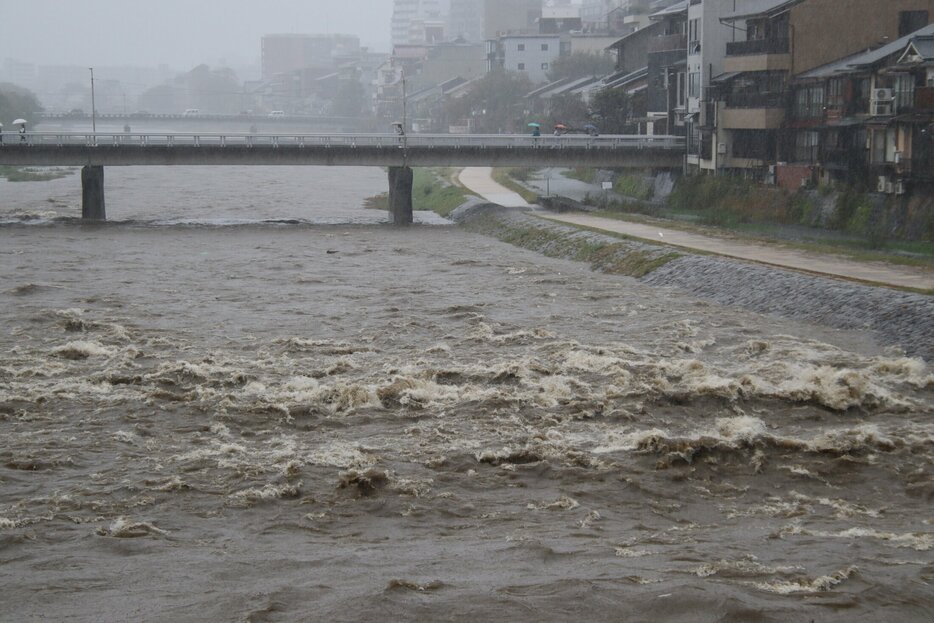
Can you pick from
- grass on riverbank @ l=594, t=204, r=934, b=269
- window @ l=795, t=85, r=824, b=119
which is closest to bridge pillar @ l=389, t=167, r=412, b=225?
grass on riverbank @ l=594, t=204, r=934, b=269

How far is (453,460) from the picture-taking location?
52.6ft

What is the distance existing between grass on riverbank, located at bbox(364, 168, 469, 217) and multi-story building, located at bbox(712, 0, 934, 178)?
14.1 metres

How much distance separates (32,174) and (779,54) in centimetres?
5764

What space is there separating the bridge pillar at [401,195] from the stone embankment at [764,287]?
35.3 ft

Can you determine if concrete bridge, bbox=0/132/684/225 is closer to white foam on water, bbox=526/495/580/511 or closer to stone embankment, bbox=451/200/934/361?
stone embankment, bbox=451/200/934/361

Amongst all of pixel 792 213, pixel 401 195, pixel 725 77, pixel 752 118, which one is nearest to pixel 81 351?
pixel 792 213

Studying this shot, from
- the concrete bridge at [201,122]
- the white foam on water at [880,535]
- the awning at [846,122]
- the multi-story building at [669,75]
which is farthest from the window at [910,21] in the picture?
the concrete bridge at [201,122]

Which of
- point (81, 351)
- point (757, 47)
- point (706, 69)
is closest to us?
point (81, 351)

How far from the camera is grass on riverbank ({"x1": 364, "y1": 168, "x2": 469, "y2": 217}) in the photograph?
196 feet

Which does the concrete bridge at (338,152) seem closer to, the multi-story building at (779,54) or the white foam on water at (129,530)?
the multi-story building at (779,54)

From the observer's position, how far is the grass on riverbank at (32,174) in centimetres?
7984

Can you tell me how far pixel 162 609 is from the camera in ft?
37.3

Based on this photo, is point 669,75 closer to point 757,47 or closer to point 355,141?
point 757,47

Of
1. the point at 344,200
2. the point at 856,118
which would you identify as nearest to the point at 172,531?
the point at 856,118
